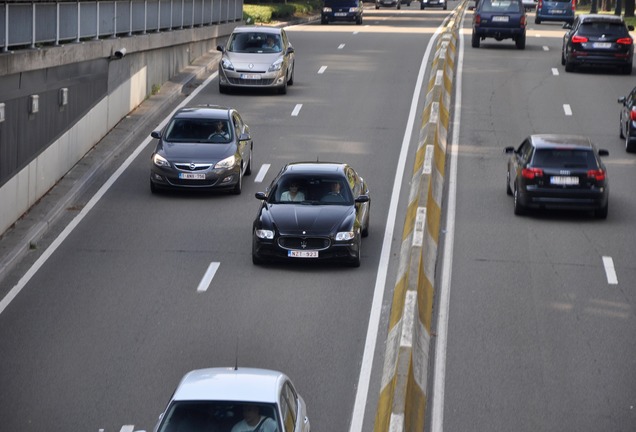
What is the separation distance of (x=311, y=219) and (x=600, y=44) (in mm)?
23952

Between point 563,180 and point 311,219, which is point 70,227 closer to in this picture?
point 311,219

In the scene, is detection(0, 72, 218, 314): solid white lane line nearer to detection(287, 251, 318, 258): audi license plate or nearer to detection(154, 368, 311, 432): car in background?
detection(287, 251, 318, 258): audi license plate

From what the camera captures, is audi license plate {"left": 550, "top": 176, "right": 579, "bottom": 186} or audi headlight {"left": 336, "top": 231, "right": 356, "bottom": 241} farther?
audi license plate {"left": 550, "top": 176, "right": 579, "bottom": 186}

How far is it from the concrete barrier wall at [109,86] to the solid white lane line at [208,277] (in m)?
4.02

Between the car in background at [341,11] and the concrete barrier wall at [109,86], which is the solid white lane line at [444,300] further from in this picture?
the car in background at [341,11]

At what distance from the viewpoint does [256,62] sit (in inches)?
1469

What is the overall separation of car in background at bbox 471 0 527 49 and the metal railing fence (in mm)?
10217

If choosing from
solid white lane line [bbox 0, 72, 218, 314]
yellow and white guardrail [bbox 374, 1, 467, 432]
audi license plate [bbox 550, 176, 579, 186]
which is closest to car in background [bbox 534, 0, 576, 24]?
yellow and white guardrail [bbox 374, 1, 467, 432]

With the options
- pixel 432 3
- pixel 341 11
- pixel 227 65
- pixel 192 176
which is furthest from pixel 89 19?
pixel 432 3

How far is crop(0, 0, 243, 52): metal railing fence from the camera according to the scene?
24312 millimetres

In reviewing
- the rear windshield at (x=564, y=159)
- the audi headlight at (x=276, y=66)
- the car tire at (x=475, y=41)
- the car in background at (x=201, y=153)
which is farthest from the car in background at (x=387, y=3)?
the rear windshield at (x=564, y=159)

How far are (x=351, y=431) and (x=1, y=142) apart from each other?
1050 cm

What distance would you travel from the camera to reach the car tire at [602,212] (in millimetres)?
24438

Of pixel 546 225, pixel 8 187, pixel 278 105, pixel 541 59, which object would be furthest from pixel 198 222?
pixel 541 59
